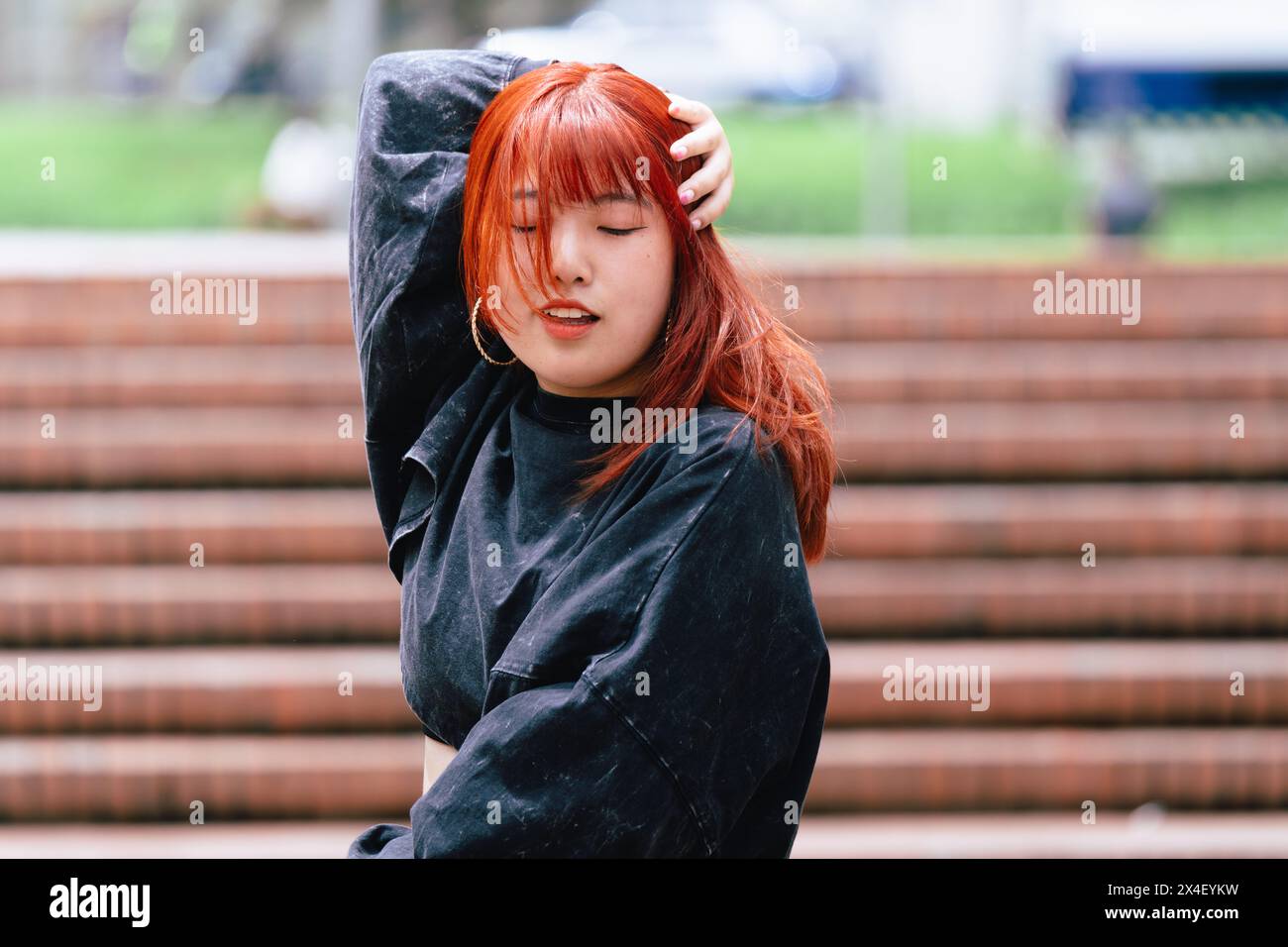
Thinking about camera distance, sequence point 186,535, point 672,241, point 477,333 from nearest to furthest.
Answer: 1. point 672,241
2. point 477,333
3. point 186,535

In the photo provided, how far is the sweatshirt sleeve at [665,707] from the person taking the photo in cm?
131

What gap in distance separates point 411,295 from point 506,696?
50cm

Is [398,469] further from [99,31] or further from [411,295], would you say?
[99,31]

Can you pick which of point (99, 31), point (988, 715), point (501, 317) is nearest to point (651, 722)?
point (501, 317)

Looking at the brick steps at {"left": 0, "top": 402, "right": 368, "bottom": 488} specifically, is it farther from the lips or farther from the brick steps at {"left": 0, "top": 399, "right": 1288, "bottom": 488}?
the lips

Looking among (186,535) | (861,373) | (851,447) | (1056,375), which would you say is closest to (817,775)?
(851,447)

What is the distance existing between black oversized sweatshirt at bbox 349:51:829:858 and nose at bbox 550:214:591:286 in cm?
16

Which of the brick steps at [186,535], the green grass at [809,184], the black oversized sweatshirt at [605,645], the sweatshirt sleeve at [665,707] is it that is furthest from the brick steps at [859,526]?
the sweatshirt sleeve at [665,707]

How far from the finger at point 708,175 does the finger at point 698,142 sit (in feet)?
0.04

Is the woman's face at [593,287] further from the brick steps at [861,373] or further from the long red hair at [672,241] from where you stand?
the brick steps at [861,373]

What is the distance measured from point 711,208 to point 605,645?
435mm

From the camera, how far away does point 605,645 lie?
4.41ft

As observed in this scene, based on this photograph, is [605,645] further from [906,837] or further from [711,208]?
[906,837]

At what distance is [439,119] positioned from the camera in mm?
1671
